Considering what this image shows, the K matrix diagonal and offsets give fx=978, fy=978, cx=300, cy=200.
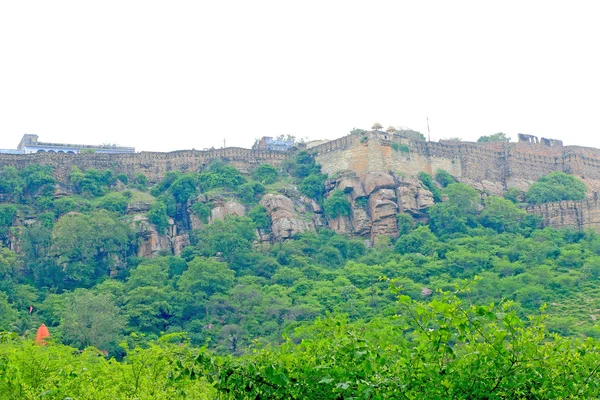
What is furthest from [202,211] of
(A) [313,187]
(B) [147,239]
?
(A) [313,187]

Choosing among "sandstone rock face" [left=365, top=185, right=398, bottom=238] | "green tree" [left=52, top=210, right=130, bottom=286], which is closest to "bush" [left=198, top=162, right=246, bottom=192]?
"green tree" [left=52, top=210, right=130, bottom=286]

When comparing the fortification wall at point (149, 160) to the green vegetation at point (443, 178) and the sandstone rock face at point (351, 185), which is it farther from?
the green vegetation at point (443, 178)

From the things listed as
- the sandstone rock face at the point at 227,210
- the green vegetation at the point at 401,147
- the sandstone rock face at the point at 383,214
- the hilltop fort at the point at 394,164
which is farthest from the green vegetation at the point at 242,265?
the green vegetation at the point at 401,147

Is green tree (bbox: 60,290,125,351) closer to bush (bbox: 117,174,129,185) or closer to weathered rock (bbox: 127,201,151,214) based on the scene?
weathered rock (bbox: 127,201,151,214)

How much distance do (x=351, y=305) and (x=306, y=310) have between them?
2041 mm

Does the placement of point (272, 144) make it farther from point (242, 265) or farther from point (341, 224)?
point (242, 265)

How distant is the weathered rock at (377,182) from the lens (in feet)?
179

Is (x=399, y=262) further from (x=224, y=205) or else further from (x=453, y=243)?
(x=224, y=205)

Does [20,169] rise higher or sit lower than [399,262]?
higher

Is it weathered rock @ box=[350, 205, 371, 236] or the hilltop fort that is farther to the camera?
the hilltop fort

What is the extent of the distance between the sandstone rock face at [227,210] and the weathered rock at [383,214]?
23.7 ft

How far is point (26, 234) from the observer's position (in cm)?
4966

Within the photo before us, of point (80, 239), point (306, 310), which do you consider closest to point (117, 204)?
point (80, 239)

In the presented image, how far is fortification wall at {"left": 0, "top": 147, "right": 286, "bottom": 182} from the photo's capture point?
5644 cm
